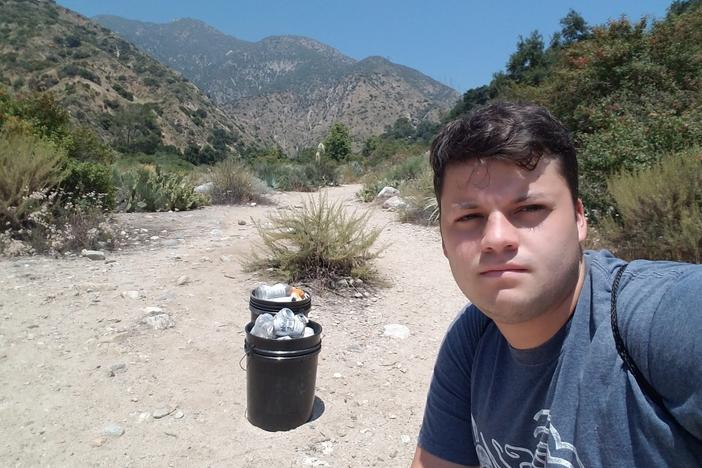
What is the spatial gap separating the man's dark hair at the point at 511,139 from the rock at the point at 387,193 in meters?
10.9

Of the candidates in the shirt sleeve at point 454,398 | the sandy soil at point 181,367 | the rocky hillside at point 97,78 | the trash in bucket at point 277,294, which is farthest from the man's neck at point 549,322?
the rocky hillside at point 97,78

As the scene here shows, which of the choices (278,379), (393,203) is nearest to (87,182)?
(278,379)

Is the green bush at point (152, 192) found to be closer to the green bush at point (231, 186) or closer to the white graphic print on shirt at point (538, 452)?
the green bush at point (231, 186)

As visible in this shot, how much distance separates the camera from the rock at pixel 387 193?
1210 centimetres

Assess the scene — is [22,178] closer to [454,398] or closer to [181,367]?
[181,367]

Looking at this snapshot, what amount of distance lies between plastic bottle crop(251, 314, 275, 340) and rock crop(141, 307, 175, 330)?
4.26 ft

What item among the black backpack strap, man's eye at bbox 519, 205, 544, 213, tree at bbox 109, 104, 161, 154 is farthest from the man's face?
tree at bbox 109, 104, 161, 154

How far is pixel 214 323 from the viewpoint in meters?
4.07

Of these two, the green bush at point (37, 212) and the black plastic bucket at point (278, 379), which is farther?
the green bush at point (37, 212)

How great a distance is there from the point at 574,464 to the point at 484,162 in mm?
604

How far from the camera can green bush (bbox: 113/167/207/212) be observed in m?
9.23

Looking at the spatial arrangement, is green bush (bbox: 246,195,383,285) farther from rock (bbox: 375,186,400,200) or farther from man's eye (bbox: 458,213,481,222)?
rock (bbox: 375,186,400,200)

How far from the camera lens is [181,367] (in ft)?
11.1

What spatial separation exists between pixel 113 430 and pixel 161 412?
269mm
